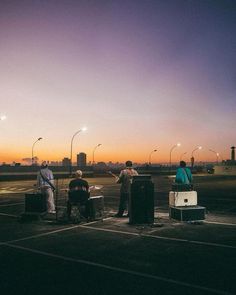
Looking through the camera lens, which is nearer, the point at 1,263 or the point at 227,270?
the point at 227,270

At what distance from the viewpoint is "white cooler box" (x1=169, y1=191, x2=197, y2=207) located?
36.0 ft

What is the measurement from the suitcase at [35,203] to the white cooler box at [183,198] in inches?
167

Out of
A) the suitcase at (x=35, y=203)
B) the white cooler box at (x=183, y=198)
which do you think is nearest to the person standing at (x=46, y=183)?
the suitcase at (x=35, y=203)

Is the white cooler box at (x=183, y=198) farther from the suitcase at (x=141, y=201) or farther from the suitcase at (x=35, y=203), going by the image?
the suitcase at (x=35, y=203)

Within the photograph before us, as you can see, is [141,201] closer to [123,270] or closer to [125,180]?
[125,180]

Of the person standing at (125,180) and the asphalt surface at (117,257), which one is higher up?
the person standing at (125,180)

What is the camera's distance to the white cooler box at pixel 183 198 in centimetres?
1096

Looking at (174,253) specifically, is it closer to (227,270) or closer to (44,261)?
(227,270)

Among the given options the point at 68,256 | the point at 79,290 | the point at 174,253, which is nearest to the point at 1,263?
the point at 68,256

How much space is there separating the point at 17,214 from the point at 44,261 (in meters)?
6.62

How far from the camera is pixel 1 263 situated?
21.2 feet

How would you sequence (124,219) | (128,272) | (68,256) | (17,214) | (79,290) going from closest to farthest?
1. (79,290)
2. (128,272)
3. (68,256)
4. (124,219)
5. (17,214)

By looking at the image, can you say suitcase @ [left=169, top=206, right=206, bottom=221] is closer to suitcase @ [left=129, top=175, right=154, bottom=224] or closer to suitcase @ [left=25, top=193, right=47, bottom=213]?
suitcase @ [left=129, top=175, right=154, bottom=224]

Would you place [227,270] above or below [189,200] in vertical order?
below
